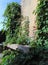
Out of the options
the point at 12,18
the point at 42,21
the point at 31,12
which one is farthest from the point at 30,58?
the point at 12,18

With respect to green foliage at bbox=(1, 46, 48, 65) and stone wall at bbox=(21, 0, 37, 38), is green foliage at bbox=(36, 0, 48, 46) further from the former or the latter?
green foliage at bbox=(1, 46, 48, 65)

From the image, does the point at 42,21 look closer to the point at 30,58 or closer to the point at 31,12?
the point at 31,12

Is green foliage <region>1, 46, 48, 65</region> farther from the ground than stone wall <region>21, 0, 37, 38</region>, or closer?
closer

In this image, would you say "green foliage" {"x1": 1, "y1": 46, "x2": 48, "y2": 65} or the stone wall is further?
the stone wall

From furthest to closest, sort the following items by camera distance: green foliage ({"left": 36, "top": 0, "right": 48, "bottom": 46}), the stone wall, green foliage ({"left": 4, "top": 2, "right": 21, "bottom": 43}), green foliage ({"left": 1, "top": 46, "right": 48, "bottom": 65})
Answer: green foliage ({"left": 4, "top": 2, "right": 21, "bottom": 43}), the stone wall, green foliage ({"left": 36, "top": 0, "right": 48, "bottom": 46}), green foliage ({"left": 1, "top": 46, "right": 48, "bottom": 65})

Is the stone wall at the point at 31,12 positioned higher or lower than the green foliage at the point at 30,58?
higher

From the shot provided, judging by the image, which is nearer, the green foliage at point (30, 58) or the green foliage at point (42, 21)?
the green foliage at point (30, 58)

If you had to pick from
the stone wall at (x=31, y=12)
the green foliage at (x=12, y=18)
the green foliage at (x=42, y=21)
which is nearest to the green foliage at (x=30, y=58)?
the green foliage at (x=42, y=21)

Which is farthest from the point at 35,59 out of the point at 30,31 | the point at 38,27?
the point at 30,31

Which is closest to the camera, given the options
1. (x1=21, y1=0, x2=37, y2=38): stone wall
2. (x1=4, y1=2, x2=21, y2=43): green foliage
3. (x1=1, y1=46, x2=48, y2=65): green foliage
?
(x1=1, y1=46, x2=48, y2=65): green foliage

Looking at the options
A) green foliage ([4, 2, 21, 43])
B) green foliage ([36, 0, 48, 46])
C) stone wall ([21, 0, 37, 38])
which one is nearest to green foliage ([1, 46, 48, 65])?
green foliage ([36, 0, 48, 46])

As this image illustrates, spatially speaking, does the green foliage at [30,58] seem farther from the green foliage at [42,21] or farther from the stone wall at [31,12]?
the stone wall at [31,12]

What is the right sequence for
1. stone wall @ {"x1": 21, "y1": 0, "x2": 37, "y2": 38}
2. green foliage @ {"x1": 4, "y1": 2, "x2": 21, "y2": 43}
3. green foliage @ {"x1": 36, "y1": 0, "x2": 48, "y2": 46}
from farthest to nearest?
green foliage @ {"x1": 4, "y1": 2, "x2": 21, "y2": 43}
stone wall @ {"x1": 21, "y1": 0, "x2": 37, "y2": 38}
green foliage @ {"x1": 36, "y1": 0, "x2": 48, "y2": 46}

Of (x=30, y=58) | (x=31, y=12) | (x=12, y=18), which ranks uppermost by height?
(x=31, y=12)
